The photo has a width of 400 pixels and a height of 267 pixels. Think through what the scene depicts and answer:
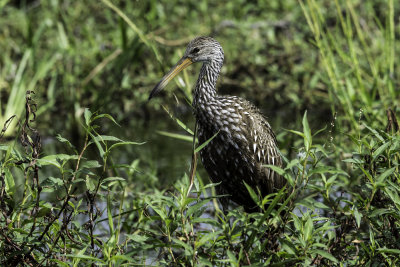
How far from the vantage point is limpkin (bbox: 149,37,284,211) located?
150 inches

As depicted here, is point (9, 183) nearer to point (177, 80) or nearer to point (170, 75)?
point (170, 75)

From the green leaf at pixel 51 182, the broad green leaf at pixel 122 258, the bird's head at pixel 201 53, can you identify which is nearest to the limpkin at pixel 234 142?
the bird's head at pixel 201 53

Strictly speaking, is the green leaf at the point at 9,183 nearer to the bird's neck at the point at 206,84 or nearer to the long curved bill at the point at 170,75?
the long curved bill at the point at 170,75

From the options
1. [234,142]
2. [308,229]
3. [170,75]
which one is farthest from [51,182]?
[170,75]

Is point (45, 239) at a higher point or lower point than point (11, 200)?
lower

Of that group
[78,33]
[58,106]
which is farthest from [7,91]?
[78,33]

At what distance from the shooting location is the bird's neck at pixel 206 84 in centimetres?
402

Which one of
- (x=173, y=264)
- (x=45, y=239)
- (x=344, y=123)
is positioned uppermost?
(x=45, y=239)

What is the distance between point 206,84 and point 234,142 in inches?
19.8

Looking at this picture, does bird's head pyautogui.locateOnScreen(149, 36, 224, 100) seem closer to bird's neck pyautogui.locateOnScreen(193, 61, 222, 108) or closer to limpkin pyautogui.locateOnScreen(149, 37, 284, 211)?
bird's neck pyautogui.locateOnScreen(193, 61, 222, 108)

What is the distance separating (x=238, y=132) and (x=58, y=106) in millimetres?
4166

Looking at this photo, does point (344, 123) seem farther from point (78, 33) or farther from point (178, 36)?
point (78, 33)

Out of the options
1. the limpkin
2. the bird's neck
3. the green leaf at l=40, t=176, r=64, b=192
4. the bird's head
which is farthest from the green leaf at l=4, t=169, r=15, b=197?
the bird's head

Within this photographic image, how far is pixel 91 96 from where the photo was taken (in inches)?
291
